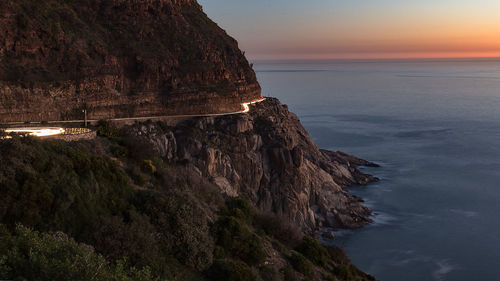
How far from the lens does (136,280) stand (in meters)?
11.9

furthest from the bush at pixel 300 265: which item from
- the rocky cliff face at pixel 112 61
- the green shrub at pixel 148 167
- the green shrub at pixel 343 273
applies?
the rocky cliff face at pixel 112 61

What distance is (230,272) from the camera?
17578mm

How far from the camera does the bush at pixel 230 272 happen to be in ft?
57.3

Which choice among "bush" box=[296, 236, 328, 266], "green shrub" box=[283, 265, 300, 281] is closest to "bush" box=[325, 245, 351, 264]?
"bush" box=[296, 236, 328, 266]

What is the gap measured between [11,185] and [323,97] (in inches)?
6223

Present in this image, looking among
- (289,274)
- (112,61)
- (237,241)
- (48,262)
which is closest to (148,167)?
(237,241)

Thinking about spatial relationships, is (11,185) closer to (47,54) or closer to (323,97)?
(47,54)

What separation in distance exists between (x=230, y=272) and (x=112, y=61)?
1260 inches

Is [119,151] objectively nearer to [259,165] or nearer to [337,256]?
[337,256]

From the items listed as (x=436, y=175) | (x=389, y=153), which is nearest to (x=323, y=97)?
(x=389, y=153)

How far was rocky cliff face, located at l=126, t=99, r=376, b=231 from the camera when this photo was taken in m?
41.6

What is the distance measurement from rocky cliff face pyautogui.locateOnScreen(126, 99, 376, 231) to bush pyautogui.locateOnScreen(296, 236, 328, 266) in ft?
49.7

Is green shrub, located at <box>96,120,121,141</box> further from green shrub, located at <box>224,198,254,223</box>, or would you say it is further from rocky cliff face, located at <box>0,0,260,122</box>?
green shrub, located at <box>224,198,254,223</box>

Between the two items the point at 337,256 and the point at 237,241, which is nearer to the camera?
the point at 237,241
